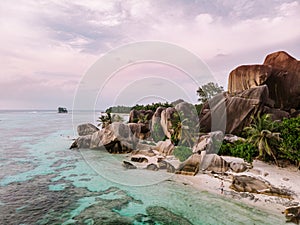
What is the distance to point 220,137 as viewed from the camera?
25.5m

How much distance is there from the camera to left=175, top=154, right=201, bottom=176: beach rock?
21.1m

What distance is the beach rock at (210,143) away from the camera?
79.7 feet

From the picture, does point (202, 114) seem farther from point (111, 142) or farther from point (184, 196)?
point (184, 196)

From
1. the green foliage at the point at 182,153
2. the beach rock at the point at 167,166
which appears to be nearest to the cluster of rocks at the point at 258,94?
the green foliage at the point at 182,153

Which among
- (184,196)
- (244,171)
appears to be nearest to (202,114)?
(244,171)

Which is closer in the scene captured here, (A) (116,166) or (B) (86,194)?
(B) (86,194)

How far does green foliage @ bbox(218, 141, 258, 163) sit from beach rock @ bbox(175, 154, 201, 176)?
13.2 feet

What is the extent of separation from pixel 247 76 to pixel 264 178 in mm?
20333

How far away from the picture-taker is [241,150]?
68.9 ft

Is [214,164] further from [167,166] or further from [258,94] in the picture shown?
[258,94]

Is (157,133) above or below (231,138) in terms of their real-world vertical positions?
below

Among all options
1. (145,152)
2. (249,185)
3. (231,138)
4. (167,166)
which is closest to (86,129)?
(145,152)

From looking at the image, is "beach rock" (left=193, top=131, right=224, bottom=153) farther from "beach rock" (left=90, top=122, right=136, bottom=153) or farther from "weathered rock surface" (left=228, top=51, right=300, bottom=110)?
"weathered rock surface" (left=228, top=51, right=300, bottom=110)

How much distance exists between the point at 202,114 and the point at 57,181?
75.2 feet
